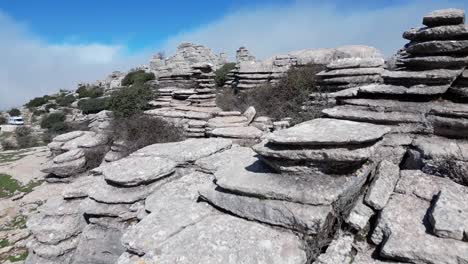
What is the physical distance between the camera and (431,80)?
337 cm

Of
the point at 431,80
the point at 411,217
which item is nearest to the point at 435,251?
the point at 411,217

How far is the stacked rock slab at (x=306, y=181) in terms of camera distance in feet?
7.74

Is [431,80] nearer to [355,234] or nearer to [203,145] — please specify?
[355,234]

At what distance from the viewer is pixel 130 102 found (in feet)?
38.4

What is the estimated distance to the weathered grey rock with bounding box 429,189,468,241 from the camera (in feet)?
6.65

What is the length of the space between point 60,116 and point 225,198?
23.3 meters

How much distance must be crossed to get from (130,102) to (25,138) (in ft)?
32.8

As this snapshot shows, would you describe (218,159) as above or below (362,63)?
below

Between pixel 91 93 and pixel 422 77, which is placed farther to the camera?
pixel 91 93

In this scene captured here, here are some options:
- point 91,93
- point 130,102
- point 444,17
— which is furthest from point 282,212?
point 91,93

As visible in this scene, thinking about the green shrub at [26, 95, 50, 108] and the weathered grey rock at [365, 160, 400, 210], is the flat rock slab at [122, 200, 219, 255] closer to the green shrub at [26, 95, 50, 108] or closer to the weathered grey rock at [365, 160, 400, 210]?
the weathered grey rock at [365, 160, 400, 210]

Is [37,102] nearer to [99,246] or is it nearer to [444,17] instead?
[99,246]

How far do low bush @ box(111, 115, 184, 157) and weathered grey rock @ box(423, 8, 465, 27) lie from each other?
257 inches

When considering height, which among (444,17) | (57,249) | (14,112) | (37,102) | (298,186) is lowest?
(14,112)
